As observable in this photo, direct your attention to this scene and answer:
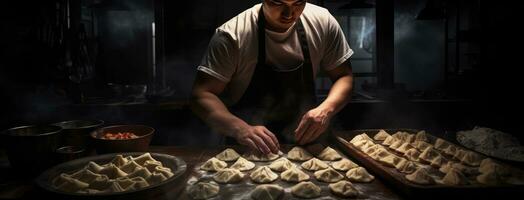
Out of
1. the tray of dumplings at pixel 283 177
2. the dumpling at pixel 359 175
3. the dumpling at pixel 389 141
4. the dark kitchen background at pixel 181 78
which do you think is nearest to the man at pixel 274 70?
the tray of dumplings at pixel 283 177

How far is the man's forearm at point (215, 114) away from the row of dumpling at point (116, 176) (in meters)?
0.59

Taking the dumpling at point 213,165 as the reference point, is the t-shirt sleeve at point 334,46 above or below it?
above

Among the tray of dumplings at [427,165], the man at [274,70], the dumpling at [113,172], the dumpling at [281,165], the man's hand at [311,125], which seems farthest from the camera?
the man at [274,70]

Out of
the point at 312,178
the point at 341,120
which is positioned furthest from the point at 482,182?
the point at 341,120

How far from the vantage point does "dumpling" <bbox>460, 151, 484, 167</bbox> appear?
2607 millimetres

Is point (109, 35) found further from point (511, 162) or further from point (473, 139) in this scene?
point (511, 162)

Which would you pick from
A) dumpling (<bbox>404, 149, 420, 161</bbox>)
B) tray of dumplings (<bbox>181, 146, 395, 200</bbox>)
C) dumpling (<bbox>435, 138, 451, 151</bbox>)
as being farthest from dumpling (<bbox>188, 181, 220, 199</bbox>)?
dumpling (<bbox>435, 138, 451, 151</bbox>)

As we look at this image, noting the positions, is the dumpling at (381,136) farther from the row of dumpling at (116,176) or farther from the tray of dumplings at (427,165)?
the row of dumpling at (116,176)

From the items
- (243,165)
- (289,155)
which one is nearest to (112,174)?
(243,165)

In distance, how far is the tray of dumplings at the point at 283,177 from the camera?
2158mm

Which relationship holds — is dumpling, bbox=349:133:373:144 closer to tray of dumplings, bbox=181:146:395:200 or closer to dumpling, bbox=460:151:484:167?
tray of dumplings, bbox=181:146:395:200

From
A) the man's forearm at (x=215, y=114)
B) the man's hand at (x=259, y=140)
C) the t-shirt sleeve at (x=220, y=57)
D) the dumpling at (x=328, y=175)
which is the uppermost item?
the t-shirt sleeve at (x=220, y=57)

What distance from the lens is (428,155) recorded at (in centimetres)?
275

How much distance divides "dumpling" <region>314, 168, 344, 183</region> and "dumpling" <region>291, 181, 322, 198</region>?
191 mm
